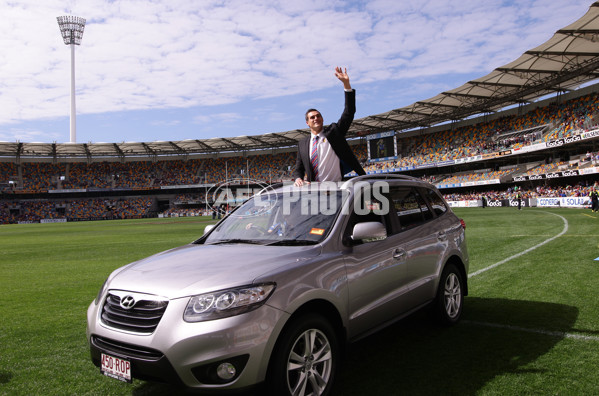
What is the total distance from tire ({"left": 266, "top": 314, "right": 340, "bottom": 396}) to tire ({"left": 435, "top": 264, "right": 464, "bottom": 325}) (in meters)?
1.86

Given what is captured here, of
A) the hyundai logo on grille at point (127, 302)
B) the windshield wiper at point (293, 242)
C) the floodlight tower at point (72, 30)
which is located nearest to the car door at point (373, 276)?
the windshield wiper at point (293, 242)

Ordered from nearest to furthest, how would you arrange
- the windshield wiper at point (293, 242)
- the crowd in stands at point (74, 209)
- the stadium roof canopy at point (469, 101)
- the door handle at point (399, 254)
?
the windshield wiper at point (293, 242)
the door handle at point (399, 254)
the stadium roof canopy at point (469, 101)
the crowd in stands at point (74, 209)

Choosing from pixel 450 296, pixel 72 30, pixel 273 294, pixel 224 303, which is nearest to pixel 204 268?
pixel 224 303

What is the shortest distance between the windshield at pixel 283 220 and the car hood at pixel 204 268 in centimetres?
22

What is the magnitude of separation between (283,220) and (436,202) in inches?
88.6

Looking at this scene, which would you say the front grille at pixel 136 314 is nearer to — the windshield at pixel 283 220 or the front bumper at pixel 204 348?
the front bumper at pixel 204 348

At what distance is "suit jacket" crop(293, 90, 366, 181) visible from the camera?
475 centimetres

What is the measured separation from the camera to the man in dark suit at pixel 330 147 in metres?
4.75

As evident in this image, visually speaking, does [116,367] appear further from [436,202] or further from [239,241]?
[436,202]

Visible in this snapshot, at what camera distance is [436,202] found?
505cm

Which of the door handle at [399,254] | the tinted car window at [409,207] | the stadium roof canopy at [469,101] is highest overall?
the stadium roof canopy at [469,101]

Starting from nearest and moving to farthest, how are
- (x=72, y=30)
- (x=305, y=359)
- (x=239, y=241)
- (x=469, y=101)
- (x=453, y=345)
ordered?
(x=305, y=359) < (x=239, y=241) < (x=453, y=345) < (x=469, y=101) < (x=72, y=30)

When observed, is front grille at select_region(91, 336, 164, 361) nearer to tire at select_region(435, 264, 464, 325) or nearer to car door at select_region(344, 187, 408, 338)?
car door at select_region(344, 187, 408, 338)

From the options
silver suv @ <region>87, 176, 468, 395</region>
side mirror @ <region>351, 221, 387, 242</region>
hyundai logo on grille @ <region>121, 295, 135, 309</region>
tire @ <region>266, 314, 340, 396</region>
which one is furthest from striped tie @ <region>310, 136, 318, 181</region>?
hyundai logo on grille @ <region>121, 295, 135, 309</region>
